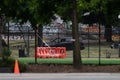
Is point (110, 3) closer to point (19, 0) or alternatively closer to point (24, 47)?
point (19, 0)

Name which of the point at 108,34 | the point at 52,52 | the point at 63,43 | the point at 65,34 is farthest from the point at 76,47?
the point at 63,43

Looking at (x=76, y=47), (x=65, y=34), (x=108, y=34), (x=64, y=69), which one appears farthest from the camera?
(x=108, y=34)

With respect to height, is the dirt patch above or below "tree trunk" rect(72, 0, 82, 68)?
below

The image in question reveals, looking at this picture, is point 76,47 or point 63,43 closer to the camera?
point 76,47

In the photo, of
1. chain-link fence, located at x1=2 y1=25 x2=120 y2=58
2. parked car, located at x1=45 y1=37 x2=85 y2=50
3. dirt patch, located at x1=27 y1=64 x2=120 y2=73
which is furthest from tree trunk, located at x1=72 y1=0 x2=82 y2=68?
parked car, located at x1=45 y1=37 x2=85 y2=50

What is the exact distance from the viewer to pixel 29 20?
2309cm

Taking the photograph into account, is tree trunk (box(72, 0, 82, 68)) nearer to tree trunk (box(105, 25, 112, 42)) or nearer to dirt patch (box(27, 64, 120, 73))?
dirt patch (box(27, 64, 120, 73))

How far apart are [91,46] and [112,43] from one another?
1.51 m

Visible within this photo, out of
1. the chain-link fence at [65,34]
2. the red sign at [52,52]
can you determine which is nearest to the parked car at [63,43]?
the chain-link fence at [65,34]

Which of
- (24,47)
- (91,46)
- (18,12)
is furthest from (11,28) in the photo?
(91,46)

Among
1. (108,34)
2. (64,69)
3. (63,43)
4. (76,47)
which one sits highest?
(108,34)

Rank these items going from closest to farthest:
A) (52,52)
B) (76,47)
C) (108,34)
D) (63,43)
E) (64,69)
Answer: (76,47)
(64,69)
(52,52)
(108,34)
(63,43)

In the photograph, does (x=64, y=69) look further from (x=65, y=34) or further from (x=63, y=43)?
(x=63, y=43)

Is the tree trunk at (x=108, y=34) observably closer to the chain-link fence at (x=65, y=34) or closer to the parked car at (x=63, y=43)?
the chain-link fence at (x=65, y=34)
